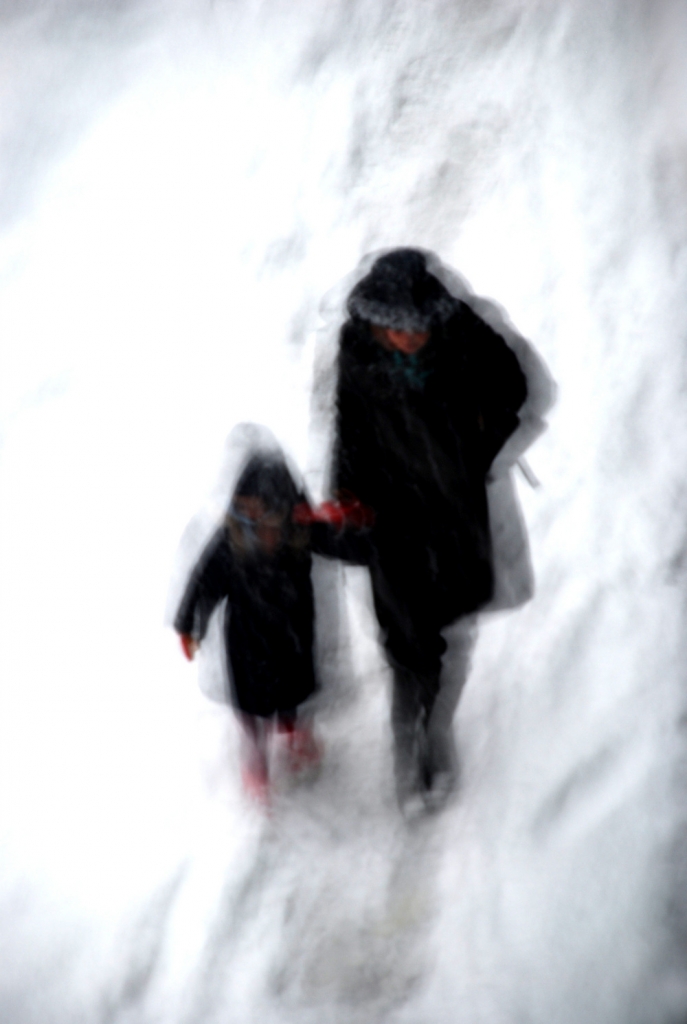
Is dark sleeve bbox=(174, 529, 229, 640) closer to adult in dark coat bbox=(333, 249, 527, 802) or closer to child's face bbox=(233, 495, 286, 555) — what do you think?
child's face bbox=(233, 495, 286, 555)

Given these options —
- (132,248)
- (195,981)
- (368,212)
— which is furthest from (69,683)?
(368,212)

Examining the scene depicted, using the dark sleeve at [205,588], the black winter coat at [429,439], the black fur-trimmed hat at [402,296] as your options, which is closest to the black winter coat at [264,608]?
the dark sleeve at [205,588]

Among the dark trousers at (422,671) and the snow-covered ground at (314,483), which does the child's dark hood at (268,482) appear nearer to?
the dark trousers at (422,671)

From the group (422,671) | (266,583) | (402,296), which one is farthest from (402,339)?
(422,671)

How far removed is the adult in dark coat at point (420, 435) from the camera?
1379mm

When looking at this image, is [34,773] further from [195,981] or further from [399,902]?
[399,902]

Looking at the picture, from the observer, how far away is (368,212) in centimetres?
241

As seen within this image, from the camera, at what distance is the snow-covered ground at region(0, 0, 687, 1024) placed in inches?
63.2

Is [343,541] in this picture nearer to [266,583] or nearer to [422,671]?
[266,583]

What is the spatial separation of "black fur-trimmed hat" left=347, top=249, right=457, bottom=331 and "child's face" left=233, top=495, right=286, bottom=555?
15.9 inches

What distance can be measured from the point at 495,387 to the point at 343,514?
1.24 feet

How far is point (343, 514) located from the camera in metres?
1.53

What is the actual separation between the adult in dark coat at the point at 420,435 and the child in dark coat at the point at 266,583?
0.09 meters

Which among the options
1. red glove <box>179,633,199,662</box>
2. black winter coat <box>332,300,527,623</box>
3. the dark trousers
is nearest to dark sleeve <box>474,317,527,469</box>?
black winter coat <box>332,300,527,623</box>
